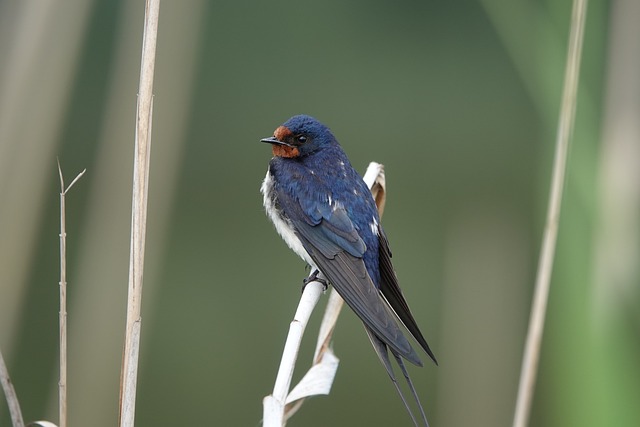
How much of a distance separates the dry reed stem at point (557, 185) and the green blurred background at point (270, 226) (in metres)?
0.04

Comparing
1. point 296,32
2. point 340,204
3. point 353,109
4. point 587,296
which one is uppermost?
point 296,32

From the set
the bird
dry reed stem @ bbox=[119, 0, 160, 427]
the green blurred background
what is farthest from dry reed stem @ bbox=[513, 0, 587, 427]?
dry reed stem @ bbox=[119, 0, 160, 427]

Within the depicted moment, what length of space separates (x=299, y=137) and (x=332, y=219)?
206 mm

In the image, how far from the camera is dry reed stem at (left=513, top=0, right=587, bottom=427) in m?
1.29

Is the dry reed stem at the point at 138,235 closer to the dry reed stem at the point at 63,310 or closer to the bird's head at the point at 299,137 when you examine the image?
the dry reed stem at the point at 63,310

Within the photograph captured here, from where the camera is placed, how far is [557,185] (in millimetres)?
1290

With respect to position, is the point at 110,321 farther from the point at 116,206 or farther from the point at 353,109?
the point at 353,109

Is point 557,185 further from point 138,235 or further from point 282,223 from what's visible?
point 282,223

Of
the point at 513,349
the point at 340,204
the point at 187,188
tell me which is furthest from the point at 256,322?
the point at 340,204

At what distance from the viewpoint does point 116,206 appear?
2.26 meters

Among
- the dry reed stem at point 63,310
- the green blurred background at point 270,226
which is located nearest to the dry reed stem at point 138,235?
the dry reed stem at point 63,310

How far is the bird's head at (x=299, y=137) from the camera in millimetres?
1890

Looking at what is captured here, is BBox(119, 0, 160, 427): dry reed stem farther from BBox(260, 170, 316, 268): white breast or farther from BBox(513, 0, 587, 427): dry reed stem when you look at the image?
BBox(260, 170, 316, 268): white breast

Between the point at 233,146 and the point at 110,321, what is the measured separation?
880mm
